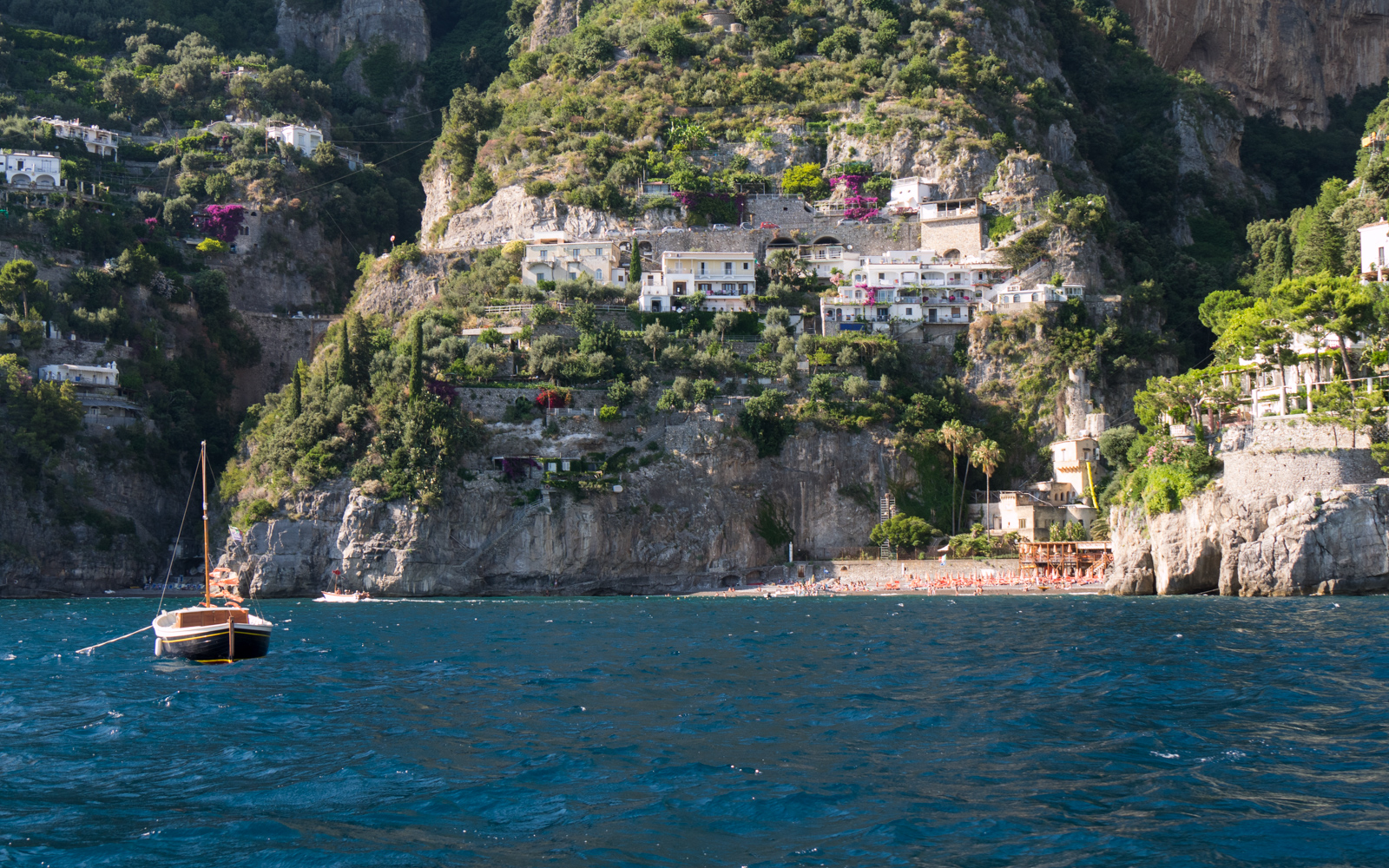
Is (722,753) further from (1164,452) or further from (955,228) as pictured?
(955,228)

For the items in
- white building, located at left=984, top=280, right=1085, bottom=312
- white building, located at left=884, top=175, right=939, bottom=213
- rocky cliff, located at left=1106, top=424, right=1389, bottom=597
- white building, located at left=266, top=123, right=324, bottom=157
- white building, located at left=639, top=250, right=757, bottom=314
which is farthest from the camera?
white building, located at left=266, top=123, right=324, bottom=157

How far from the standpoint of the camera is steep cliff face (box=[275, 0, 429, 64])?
135125 millimetres

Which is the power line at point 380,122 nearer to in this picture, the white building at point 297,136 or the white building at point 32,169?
the white building at point 297,136

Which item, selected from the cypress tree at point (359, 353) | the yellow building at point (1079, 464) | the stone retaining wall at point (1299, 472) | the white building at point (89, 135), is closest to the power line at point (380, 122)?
the white building at point (89, 135)

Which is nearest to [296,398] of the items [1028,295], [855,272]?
[855,272]

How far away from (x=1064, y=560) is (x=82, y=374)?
64.7 metres

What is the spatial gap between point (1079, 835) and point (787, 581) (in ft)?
184

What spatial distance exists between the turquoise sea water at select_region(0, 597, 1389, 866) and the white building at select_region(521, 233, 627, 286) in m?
51.2

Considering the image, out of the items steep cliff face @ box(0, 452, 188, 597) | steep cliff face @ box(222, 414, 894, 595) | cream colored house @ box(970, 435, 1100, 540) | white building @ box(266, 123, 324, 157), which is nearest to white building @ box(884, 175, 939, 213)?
cream colored house @ box(970, 435, 1100, 540)

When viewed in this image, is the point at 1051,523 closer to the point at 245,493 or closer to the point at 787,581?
the point at 787,581

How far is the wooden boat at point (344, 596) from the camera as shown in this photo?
69.2m

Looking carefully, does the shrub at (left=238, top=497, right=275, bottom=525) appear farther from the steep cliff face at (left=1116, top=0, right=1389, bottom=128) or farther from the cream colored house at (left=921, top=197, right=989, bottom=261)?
the steep cliff face at (left=1116, top=0, right=1389, bottom=128)

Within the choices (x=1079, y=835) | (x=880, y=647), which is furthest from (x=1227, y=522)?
(x=1079, y=835)

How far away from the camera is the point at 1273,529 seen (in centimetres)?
5659
